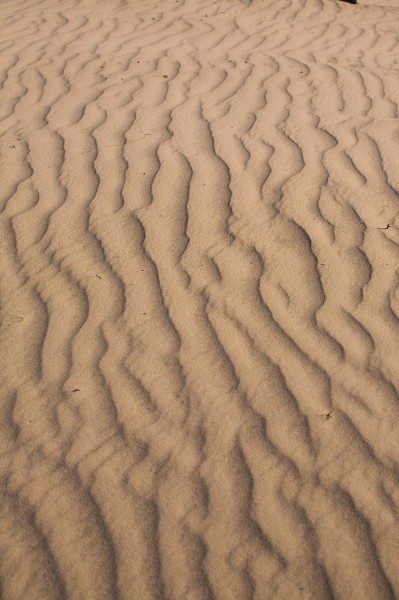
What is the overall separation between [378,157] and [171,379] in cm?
213

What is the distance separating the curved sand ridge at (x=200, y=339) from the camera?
2205 millimetres

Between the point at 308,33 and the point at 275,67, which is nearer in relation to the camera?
the point at 275,67

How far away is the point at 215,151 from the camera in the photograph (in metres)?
4.28

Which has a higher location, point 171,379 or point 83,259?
point 83,259

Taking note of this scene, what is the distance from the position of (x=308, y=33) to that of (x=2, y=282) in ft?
15.3

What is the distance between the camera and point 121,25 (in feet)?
22.5

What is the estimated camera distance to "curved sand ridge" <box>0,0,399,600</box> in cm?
221

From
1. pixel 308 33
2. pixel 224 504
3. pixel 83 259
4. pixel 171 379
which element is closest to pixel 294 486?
pixel 224 504

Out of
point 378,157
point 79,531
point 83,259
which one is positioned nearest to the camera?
point 79,531

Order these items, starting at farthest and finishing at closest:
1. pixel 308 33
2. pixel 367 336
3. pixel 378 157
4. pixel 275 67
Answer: pixel 308 33, pixel 275 67, pixel 378 157, pixel 367 336

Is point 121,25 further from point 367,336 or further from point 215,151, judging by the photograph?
point 367,336

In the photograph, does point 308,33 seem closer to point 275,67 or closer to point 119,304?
point 275,67

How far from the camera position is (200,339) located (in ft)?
9.70

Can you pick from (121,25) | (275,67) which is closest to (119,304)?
(275,67)
